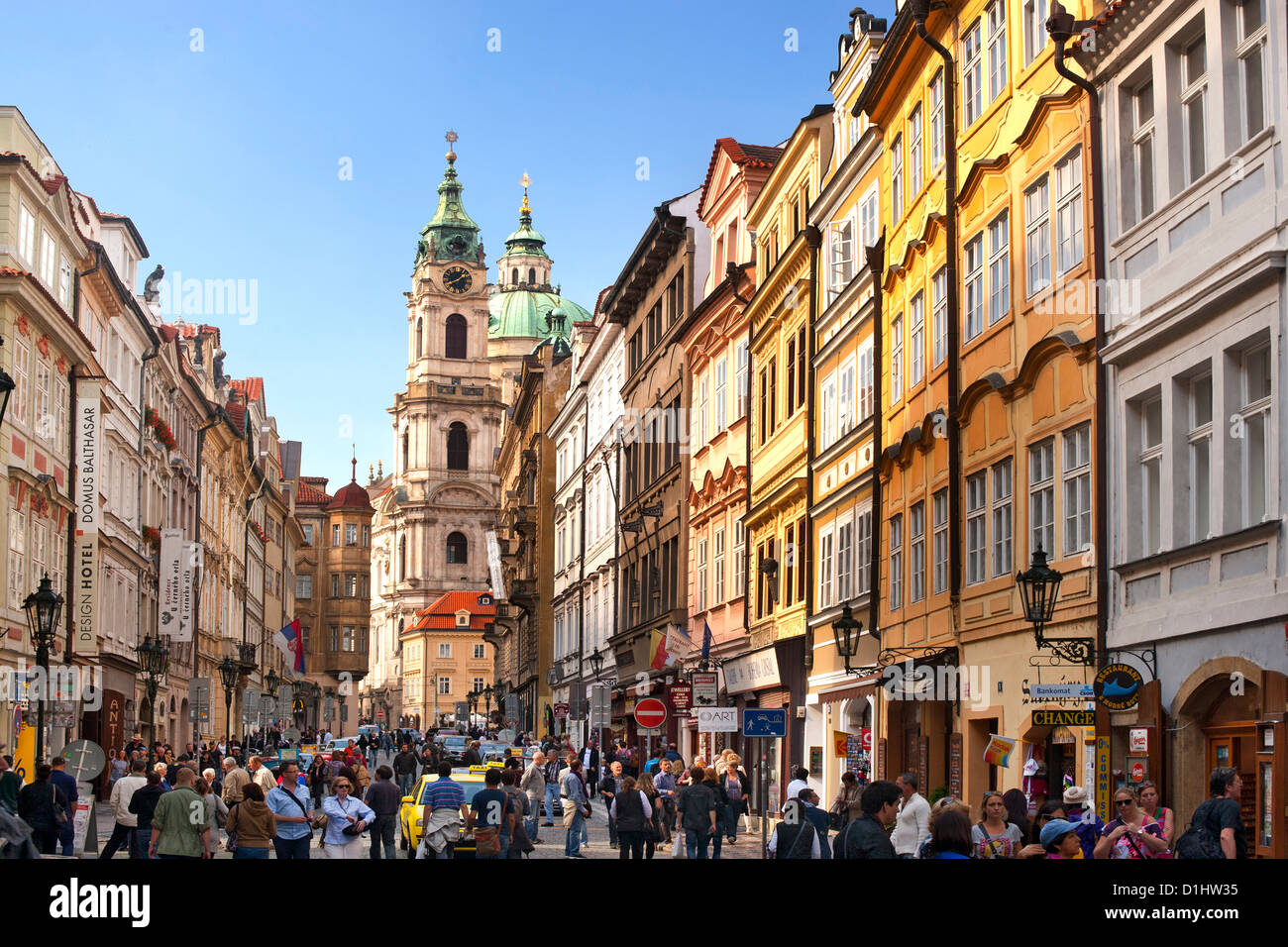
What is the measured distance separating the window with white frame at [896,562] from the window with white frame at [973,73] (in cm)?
661

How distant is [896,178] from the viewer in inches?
1179

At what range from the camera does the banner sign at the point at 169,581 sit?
53.3 metres

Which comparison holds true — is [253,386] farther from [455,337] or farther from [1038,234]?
[1038,234]

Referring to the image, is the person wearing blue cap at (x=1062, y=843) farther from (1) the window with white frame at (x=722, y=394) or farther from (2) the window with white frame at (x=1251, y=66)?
(1) the window with white frame at (x=722, y=394)

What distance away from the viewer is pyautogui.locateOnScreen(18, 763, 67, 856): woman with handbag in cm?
2141

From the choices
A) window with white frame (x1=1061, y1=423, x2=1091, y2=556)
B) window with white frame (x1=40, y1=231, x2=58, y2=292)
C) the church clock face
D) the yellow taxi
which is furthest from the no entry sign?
the church clock face

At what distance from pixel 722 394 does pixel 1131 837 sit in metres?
33.4

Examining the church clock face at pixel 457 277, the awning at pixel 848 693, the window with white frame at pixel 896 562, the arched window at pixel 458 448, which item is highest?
the church clock face at pixel 457 277

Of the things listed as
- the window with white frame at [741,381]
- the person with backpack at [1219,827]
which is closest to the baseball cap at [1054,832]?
the person with backpack at [1219,827]

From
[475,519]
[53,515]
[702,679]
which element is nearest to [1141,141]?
[702,679]

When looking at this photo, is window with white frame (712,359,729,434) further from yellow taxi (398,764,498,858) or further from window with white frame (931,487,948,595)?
yellow taxi (398,764,498,858)

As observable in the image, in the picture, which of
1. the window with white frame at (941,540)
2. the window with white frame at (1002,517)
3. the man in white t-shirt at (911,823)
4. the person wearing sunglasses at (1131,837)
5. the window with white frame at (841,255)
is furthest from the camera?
the window with white frame at (841,255)

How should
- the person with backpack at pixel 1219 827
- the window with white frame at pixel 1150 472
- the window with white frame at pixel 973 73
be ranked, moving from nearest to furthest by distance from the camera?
1. the person with backpack at pixel 1219 827
2. the window with white frame at pixel 1150 472
3. the window with white frame at pixel 973 73
